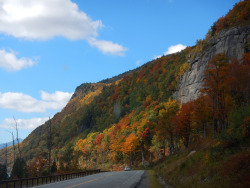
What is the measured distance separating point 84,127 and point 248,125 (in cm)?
18123

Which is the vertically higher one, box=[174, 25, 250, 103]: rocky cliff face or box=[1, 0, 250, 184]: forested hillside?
box=[174, 25, 250, 103]: rocky cliff face

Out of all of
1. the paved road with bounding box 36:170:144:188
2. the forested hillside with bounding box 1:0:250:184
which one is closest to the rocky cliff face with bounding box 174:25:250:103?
the forested hillside with bounding box 1:0:250:184

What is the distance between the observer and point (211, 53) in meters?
68.2

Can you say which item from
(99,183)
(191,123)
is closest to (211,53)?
(191,123)

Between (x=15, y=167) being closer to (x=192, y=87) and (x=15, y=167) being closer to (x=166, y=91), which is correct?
(x=192, y=87)

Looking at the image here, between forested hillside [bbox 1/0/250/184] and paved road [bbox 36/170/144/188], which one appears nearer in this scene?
paved road [bbox 36/170/144/188]

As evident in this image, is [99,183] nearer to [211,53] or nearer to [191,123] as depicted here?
[191,123]

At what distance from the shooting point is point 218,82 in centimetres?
3594

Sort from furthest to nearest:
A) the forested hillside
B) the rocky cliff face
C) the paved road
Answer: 1. the rocky cliff face
2. the forested hillside
3. the paved road

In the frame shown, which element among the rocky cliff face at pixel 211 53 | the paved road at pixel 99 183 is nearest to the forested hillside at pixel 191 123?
the rocky cliff face at pixel 211 53

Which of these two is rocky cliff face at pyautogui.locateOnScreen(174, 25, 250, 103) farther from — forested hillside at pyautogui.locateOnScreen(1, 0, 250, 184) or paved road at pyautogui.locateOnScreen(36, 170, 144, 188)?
paved road at pyautogui.locateOnScreen(36, 170, 144, 188)

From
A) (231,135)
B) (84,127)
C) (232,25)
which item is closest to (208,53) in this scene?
(232,25)

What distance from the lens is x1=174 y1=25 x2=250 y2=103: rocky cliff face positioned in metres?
59.6

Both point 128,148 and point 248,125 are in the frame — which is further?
point 128,148
